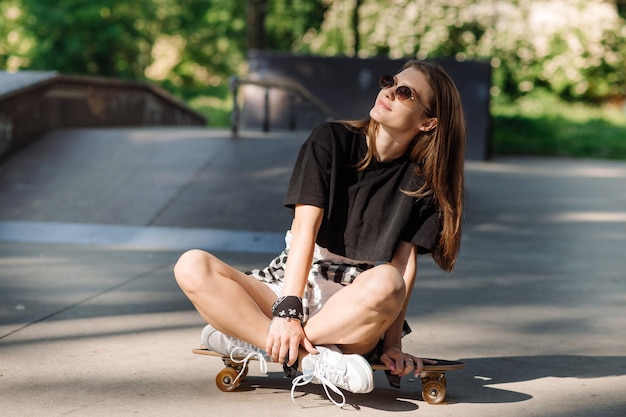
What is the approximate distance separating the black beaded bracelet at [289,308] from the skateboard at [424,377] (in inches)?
16.1

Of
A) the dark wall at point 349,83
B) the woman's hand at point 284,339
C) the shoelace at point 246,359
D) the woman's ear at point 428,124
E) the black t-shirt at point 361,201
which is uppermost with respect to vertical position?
the woman's ear at point 428,124

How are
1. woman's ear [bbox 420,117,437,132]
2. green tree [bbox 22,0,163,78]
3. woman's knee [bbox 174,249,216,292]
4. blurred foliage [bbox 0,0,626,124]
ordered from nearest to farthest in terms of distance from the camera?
woman's knee [bbox 174,249,216,292] → woman's ear [bbox 420,117,437,132] → green tree [bbox 22,0,163,78] → blurred foliage [bbox 0,0,626,124]

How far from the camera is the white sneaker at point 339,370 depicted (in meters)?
3.87

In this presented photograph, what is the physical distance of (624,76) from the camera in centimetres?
2836

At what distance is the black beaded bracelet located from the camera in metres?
3.94

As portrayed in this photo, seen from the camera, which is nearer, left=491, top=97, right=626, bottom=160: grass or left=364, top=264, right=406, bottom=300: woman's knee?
left=364, top=264, right=406, bottom=300: woman's knee

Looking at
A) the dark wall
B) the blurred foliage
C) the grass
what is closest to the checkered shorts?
the dark wall

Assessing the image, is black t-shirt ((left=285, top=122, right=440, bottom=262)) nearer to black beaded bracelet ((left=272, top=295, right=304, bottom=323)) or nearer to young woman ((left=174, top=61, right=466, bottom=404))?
young woman ((left=174, top=61, right=466, bottom=404))

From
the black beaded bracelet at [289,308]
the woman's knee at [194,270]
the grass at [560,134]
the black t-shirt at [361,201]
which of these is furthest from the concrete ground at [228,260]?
Answer: the grass at [560,134]

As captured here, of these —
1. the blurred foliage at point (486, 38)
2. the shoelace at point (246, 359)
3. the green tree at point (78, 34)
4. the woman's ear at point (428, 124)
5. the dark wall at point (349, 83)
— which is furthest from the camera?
the blurred foliage at point (486, 38)

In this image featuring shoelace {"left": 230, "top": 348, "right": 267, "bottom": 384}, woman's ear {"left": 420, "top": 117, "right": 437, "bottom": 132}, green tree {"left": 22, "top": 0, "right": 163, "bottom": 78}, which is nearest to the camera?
shoelace {"left": 230, "top": 348, "right": 267, "bottom": 384}

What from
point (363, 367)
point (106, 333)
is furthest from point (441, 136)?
point (106, 333)

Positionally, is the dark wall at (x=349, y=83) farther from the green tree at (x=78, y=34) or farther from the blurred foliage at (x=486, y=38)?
the blurred foliage at (x=486, y=38)

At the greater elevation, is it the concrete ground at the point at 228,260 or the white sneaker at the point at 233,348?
the white sneaker at the point at 233,348
